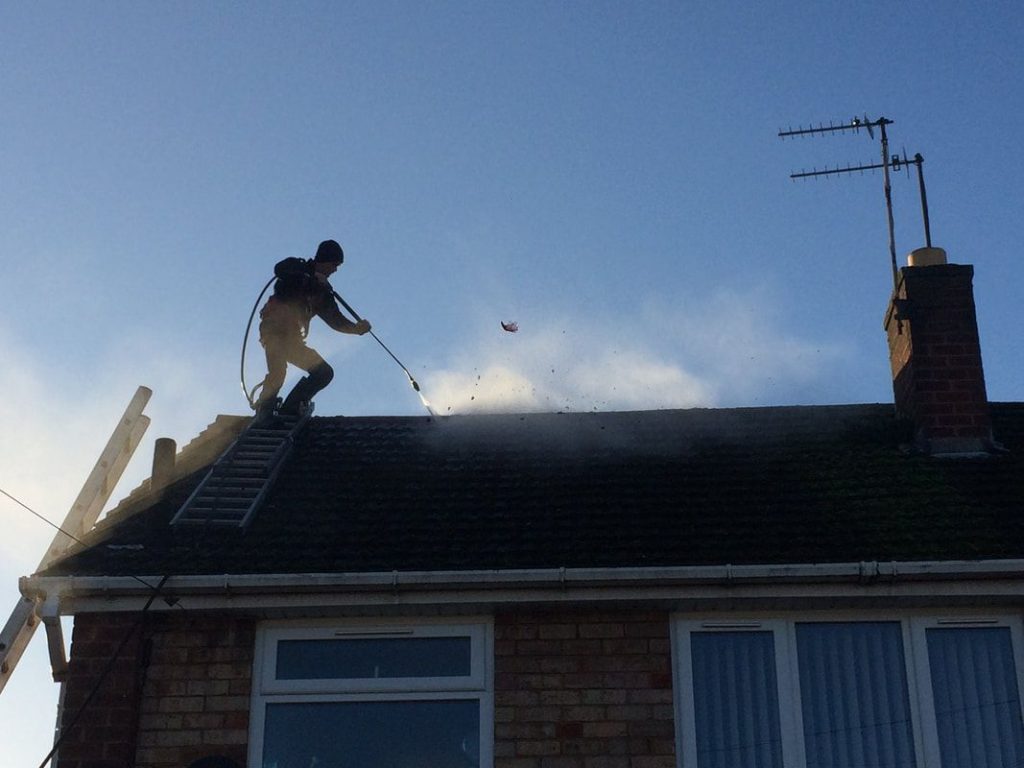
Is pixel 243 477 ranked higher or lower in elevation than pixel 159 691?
higher

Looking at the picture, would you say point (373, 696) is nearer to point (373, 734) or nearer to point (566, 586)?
point (373, 734)

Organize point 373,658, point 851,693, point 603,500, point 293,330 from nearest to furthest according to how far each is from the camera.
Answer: point 851,693
point 373,658
point 603,500
point 293,330

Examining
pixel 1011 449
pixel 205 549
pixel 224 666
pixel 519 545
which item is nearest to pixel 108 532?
pixel 205 549

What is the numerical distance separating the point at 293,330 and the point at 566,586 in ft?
16.5

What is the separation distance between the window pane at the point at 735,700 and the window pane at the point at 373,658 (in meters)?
1.52

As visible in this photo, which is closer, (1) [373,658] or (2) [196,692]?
(2) [196,692]

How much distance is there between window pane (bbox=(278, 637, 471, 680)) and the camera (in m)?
9.12

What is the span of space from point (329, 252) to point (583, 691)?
6004 millimetres

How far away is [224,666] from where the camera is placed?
29.9 ft

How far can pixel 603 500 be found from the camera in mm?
10539

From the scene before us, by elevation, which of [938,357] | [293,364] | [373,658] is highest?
[293,364]

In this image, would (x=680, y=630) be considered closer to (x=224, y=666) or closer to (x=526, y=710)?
(x=526, y=710)

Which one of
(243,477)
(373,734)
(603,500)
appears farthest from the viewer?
(243,477)

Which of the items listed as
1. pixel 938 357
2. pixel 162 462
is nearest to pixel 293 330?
pixel 162 462
